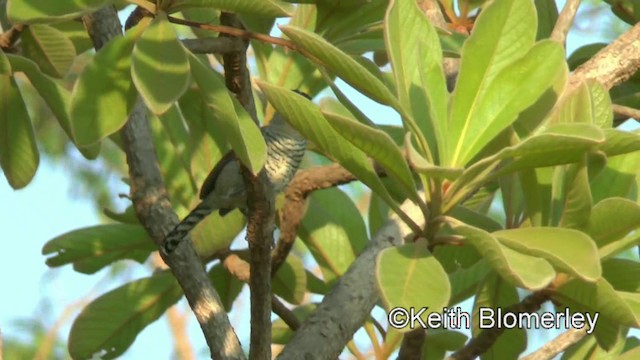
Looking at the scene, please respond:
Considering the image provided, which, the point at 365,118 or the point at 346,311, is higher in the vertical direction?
the point at 365,118

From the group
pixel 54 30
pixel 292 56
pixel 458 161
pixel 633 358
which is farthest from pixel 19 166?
pixel 633 358

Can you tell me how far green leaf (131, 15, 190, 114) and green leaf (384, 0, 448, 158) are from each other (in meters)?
0.34

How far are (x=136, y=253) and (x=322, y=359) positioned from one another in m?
0.81

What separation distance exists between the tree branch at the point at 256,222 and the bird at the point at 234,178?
4 centimetres

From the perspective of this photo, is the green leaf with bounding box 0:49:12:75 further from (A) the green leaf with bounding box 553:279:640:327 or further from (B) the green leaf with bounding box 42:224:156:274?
(A) the green leaf with bounding box 553:279:640:327

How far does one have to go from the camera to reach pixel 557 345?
2.23 metres

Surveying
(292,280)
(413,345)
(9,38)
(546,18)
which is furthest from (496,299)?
(9,38)

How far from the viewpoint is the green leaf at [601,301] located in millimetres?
1615

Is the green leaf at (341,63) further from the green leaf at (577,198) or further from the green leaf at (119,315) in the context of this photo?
the green leaf at (119,315)

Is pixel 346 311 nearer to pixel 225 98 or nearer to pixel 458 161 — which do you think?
pixel 458 161

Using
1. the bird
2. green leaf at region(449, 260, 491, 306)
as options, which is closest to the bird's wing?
the bird

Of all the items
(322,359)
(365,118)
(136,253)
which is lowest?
(136,253)

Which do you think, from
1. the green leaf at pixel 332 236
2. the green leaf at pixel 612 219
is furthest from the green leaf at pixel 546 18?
the green leaf at pixel 612 219

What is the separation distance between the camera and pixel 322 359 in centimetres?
186
